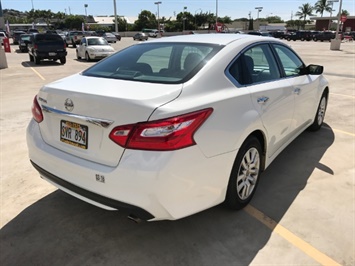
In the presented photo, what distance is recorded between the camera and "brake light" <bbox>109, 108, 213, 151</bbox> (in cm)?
229

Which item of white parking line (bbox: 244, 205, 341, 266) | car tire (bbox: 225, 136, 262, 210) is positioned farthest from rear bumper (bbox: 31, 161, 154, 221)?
white parking line (bbox: 244, 205, 341, 266)

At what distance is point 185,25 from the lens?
93.9 m

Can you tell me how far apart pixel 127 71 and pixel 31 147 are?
3.73ft

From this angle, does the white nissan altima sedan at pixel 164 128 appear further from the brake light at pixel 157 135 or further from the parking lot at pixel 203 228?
the parking lot at pixel 203 228

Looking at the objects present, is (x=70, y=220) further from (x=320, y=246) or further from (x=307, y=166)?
(x=307, y=166)

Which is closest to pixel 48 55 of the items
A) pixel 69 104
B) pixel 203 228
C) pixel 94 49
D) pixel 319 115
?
pixel 94 49

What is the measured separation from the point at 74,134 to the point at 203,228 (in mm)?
1424

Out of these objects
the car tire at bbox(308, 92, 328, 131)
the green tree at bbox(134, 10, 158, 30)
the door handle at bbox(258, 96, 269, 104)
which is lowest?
the car tire at bbox(308, 92, 328, 131)

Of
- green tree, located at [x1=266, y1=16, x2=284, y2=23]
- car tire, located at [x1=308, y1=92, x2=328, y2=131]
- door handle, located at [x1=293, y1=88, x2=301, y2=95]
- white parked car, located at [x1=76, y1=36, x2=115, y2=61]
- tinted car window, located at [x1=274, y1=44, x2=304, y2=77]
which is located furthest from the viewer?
green tree, located at [x1=266, y1=16, x2=284, y2=23]

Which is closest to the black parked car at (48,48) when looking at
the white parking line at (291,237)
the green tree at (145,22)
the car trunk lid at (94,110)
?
the car trunk lid at (94,110)

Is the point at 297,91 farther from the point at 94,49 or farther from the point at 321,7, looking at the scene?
the point at 321,7

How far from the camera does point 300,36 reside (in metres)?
58.8

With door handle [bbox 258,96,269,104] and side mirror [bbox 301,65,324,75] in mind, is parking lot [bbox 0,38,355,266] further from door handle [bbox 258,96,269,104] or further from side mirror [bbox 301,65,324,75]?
side mirror [bbox 301,65,324,75]

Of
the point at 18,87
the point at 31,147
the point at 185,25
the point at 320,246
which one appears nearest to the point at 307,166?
the point at 320,246
